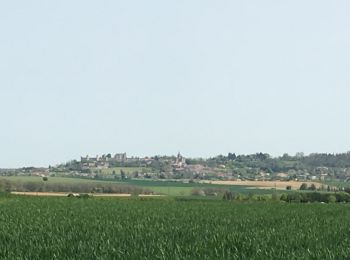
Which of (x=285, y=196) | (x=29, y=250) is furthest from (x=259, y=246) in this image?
(x=285, y=196)

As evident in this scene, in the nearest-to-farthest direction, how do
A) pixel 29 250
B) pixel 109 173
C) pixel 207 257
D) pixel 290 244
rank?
pixel 207 257
pixel 29 250
pixel 290 244
pixel 109 173

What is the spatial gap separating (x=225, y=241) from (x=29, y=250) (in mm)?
5092

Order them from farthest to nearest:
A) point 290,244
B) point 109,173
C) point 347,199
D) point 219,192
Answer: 1. point 109,173
2. point 219,192
3. point 347,199
4. point 290,244

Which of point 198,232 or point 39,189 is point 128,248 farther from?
point 39,189

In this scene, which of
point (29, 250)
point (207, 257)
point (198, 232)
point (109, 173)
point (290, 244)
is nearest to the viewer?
point (207, 257)

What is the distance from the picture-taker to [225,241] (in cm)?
1730

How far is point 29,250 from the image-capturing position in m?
15.6

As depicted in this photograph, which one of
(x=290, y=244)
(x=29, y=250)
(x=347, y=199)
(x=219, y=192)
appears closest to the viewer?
(x=29, y=250)

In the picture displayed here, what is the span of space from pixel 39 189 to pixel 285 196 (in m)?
47.1

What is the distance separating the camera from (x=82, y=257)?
1416cm

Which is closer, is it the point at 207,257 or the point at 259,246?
the point at 207,257

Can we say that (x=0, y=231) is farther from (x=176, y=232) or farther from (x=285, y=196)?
(x=285, y=196)

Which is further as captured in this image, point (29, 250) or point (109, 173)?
point (109, 173)

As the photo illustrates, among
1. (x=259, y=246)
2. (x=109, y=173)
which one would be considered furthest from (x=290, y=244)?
(x=109, y=173)
